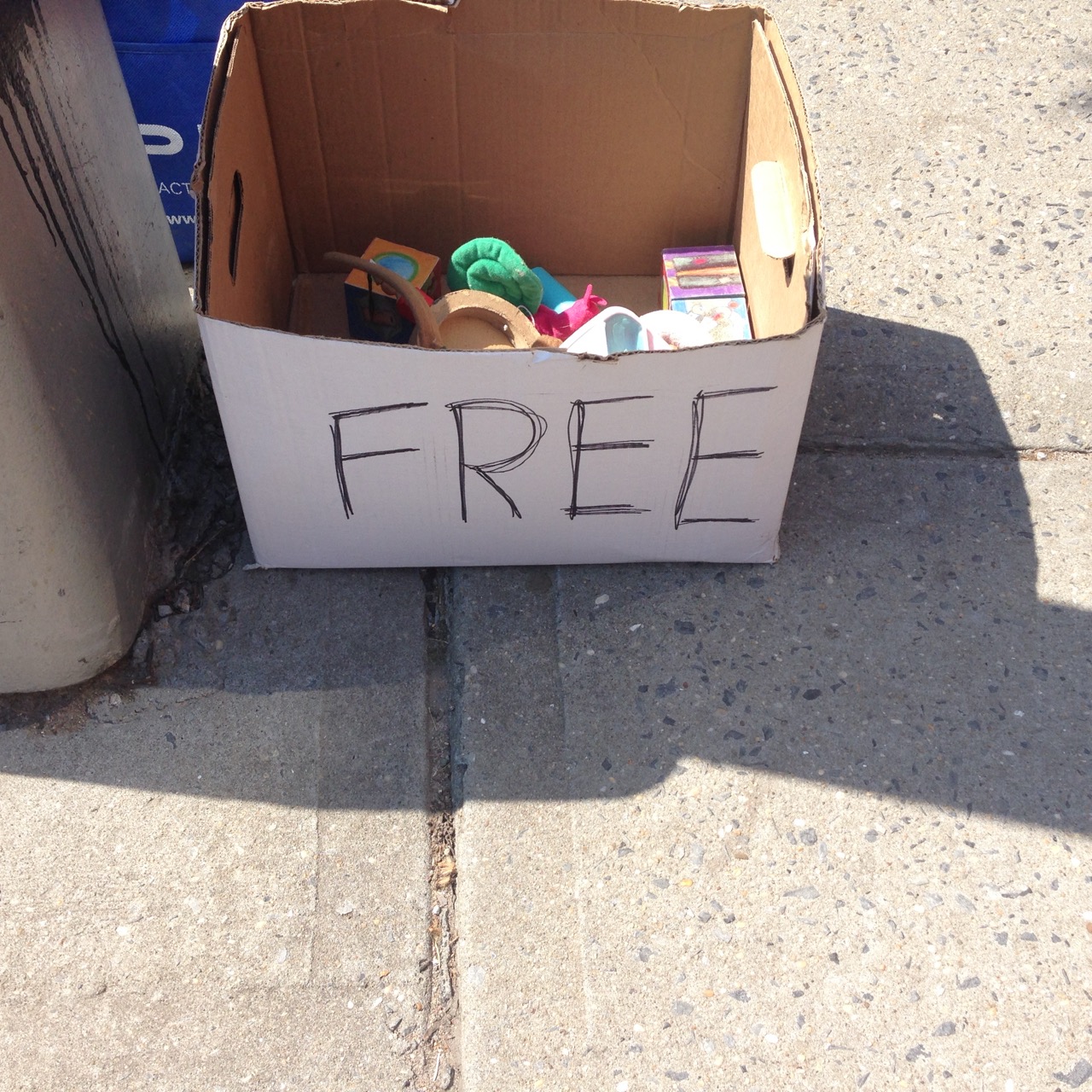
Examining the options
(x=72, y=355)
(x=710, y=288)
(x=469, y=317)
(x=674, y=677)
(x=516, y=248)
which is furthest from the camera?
(x=516, y=248)

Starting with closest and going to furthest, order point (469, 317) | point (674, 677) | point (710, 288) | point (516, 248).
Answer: point (674, 677), point (469, 317), point (710, 288), point (516, 248)

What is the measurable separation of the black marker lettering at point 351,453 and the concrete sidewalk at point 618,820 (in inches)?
7.8

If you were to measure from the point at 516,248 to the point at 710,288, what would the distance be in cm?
40

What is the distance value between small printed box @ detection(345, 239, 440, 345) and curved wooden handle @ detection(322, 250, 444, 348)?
0.08 metres

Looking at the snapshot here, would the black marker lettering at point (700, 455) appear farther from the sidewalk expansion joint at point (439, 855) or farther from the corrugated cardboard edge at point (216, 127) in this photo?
the sidewalk expansion joint at point (439, 855)

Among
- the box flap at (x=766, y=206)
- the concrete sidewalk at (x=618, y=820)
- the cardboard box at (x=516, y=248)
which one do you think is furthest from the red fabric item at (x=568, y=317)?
the concrete sidewalk at (x=618, y=820)

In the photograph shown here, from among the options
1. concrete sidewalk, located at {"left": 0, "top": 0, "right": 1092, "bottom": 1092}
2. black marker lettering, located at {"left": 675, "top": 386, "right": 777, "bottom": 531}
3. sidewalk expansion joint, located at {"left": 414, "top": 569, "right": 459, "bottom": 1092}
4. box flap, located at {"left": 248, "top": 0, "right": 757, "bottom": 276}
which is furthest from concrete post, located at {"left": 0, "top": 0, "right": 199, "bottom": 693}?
black marker lettering, located at {"left": 675, "top": 386, "right": 777, "bottom": 531}

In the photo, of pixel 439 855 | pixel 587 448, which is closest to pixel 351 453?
pixel 587 448

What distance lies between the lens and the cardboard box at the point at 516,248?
132 cm

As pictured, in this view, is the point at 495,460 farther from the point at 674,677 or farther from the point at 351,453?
the point at 674,677

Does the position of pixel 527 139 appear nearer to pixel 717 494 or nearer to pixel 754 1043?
pixel 717 494

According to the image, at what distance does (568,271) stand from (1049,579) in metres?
1.04

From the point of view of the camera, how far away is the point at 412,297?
161 cm

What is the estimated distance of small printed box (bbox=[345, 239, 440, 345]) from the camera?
1760 millimetres
